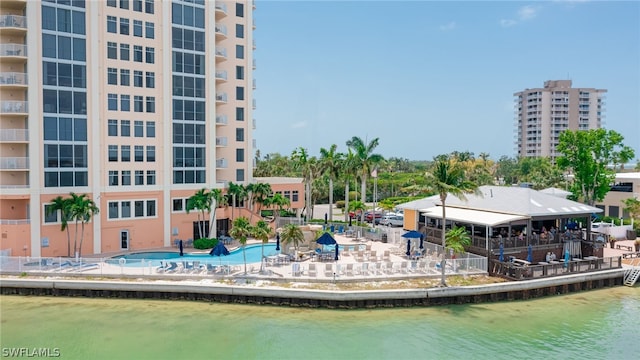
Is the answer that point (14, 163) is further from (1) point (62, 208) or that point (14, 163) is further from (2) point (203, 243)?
(2) point (203, 243)

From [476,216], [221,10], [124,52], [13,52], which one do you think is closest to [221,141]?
[124,52]

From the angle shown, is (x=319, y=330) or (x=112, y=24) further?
(x=112, y=24)

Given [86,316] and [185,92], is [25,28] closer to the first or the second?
[185,92]

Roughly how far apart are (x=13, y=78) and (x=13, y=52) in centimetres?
189

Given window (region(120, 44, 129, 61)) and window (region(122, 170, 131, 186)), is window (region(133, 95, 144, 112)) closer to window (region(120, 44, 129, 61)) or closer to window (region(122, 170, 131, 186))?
window (region(120, 44, 129, 61))

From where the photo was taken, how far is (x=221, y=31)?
44.5m

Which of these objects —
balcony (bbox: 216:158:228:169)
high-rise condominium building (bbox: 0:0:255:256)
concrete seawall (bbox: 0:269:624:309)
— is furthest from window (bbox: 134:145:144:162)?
concrete seawall (bbox: 0:269:624:309)

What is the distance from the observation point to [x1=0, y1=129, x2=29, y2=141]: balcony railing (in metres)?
35.7

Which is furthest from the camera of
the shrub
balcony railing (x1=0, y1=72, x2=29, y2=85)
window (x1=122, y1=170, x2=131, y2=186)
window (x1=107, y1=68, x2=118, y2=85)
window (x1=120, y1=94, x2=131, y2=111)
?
the shrub

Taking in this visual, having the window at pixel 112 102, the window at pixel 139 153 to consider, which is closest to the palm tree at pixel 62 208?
the window at pixel 139 153

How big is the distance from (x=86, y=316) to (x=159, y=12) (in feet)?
80.6

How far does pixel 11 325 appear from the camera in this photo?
25328 millimetres

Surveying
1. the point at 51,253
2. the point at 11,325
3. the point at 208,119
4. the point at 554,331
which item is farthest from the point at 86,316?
the point at 554,331

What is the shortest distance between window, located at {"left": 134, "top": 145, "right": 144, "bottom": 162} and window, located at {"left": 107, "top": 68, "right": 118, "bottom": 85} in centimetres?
Answer: 519
